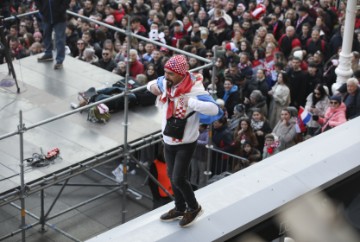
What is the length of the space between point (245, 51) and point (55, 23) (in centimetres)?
418

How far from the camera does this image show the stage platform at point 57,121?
9.34 meters

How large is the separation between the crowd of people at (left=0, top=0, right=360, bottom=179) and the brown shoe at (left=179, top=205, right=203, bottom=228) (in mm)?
6366

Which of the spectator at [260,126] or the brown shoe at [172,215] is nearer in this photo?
the brown shoe at [172,215]

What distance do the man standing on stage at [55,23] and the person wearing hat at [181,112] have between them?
643 centimetres

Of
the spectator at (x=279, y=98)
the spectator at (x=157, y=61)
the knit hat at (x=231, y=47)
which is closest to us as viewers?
the spectator at (x=279, y=98)

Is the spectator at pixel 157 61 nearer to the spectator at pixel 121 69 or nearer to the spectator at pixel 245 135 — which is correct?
the spectator at pixel 121 69

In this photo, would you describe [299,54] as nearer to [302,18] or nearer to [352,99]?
[352,99]

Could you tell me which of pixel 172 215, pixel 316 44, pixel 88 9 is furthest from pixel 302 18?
pixel 172 215

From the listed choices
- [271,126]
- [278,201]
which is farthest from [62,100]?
[278,201]

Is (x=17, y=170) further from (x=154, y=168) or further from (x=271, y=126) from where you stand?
(x=271, y=126)

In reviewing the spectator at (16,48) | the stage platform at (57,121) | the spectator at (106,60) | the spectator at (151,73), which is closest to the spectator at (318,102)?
the stage platform at (57,121)

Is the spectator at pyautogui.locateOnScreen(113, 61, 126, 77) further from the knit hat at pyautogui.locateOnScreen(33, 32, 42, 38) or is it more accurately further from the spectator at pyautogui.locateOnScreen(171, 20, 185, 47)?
the knit hat at pyautogui.locateOnScreen(33, 32, 42, 38)

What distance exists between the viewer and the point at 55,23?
12094 millimetres

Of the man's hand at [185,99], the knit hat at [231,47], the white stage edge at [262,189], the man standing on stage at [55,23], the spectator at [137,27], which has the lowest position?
the spectator at [137,27]
